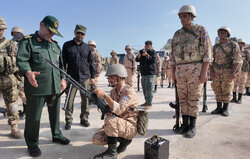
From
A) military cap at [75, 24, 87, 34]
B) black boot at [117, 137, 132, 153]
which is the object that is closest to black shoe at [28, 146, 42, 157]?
black boot at [117, 137, 132, 153]

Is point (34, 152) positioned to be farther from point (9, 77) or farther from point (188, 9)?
point (188, 9)

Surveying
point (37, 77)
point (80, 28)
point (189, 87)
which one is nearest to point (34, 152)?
point (37, 77)

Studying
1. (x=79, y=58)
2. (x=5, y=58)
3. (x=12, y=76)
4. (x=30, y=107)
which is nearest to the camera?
(x=30, y=107)

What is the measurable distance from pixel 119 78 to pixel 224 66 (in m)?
3.67

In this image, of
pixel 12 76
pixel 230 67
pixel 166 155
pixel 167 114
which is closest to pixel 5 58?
pixel 12 76

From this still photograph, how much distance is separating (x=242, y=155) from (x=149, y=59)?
336cm

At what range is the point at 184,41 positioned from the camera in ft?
10.6

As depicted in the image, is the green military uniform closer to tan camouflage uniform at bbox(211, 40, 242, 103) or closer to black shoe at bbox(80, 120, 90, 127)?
black shoe at bbox(80, 120, 90, 127)

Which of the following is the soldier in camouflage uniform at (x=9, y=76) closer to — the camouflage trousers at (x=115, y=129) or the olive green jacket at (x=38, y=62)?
the olive green jacket at (x=38, y=62)

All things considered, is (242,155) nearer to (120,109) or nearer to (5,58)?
(120,109)

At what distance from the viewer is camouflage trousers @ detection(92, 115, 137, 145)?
7.22 ft

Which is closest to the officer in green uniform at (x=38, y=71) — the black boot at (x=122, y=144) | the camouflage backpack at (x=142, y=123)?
the black boot at (x=122, y=144)

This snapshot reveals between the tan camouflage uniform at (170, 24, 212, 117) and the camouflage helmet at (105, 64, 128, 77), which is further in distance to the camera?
the tan camouflage uniform at (170, 24, 212, 117)

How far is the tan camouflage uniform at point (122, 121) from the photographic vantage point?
220 cm
